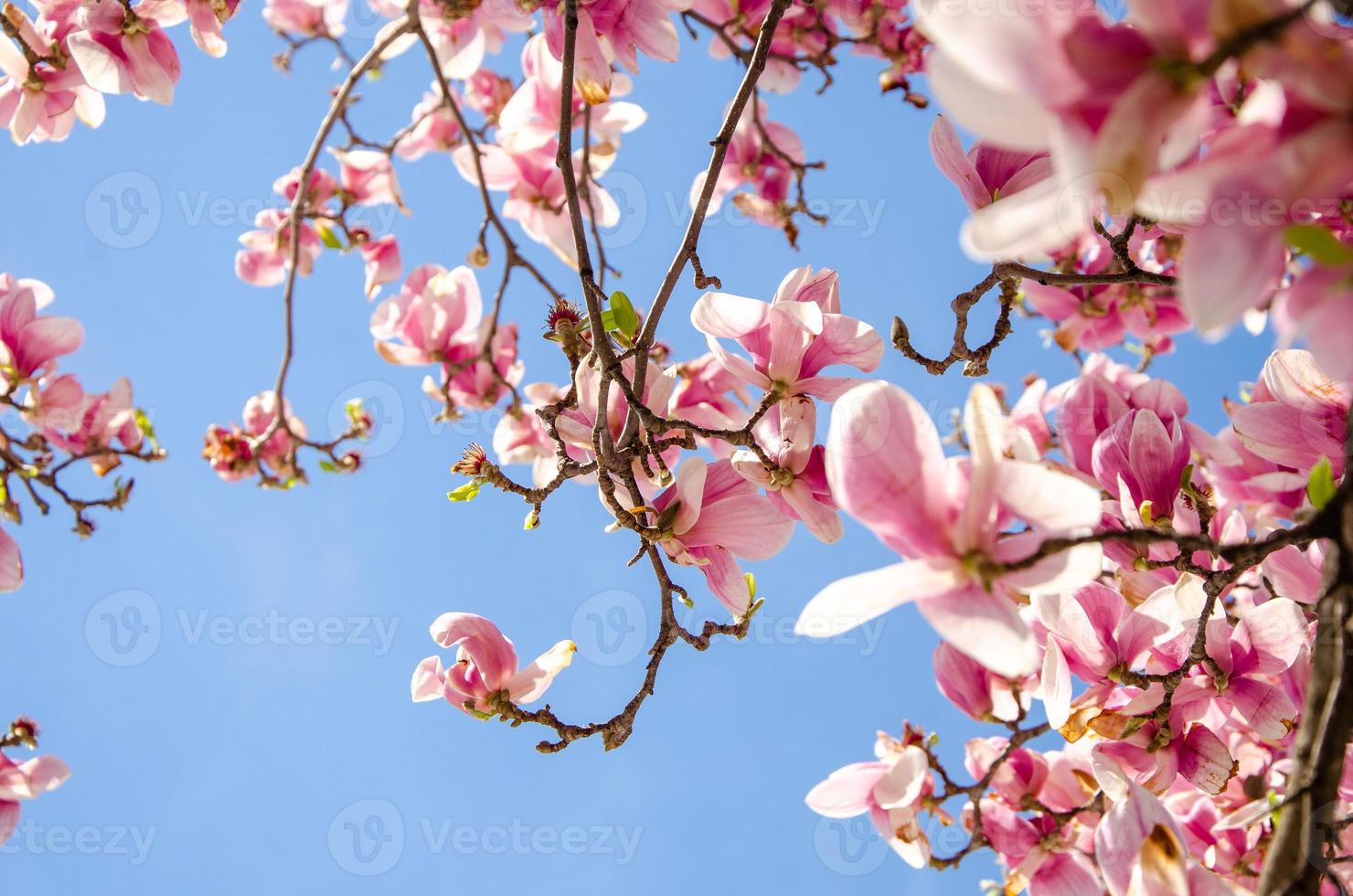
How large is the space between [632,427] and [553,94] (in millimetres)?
948

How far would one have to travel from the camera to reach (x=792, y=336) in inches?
42.4

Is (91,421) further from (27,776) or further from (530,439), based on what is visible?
(530,439)

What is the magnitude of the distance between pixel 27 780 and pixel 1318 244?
2435mm

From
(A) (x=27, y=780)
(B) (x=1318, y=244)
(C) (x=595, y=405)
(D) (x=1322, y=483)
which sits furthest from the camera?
(A) (x=27, y=780)

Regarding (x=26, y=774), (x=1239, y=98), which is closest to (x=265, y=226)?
(x=26, y=774)

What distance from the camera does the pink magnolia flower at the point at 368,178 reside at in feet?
7.82

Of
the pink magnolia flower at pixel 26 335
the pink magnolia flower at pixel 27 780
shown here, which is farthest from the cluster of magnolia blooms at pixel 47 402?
the pink magnolia flower at pixel 27 780

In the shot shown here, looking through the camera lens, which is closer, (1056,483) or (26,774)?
(1056,483)

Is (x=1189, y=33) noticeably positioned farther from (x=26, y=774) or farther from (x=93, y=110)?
(x=26, y=774)

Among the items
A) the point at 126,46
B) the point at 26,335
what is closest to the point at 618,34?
the point at 126,46

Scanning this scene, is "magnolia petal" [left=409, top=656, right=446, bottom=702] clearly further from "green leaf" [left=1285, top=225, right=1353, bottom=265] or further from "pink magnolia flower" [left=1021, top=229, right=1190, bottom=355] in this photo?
"pink magnolia flower" [left=1021, top=229, right=1190, bottom=355]

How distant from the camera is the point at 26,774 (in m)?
1.91

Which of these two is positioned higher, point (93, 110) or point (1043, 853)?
point (93, 110)

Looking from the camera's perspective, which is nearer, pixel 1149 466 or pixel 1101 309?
pixel 1149 466
